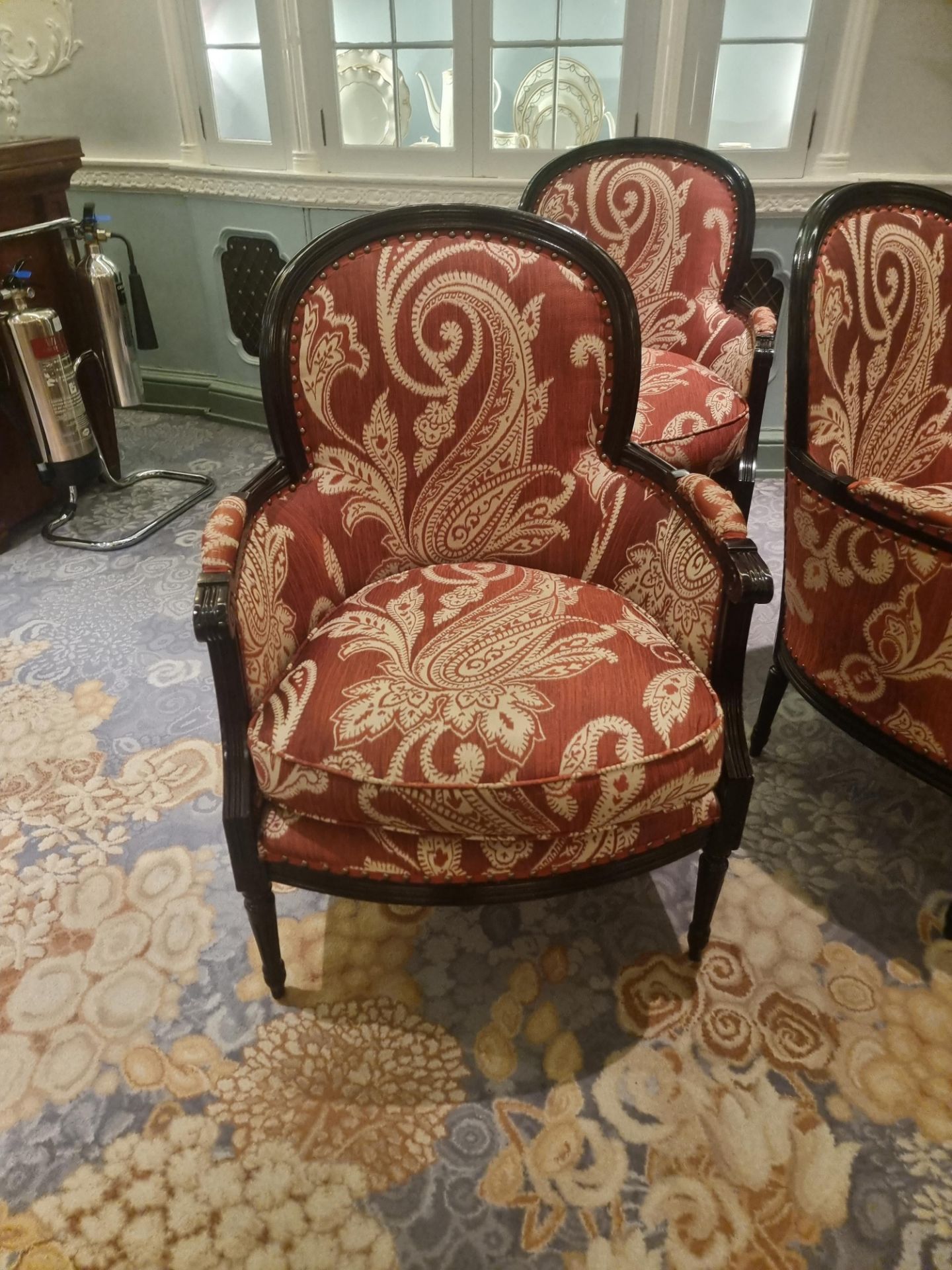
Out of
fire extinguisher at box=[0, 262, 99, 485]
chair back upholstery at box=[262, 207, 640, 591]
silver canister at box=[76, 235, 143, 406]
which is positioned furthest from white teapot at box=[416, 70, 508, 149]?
chair back upholstery at box=[262, 207, 640, 591]

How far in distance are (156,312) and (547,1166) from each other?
3459 mm

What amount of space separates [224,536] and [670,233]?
168cm

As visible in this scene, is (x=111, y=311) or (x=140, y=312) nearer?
(x=111, y=311)

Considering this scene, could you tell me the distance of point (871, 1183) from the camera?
104cm

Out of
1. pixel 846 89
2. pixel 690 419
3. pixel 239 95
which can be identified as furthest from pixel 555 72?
pixel 690 419

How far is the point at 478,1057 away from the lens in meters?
1.18

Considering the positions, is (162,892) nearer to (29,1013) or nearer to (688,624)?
(29,1013)

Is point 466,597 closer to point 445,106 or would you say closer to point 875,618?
point 875,618

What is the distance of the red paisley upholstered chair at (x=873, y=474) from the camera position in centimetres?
123

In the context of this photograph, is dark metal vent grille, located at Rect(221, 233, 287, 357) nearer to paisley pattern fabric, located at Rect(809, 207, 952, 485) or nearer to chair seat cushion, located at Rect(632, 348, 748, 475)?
chair seat cushion, located at Rect(632, 348, 748, 475)

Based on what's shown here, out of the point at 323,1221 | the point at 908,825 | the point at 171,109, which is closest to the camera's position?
the point at 323,1221

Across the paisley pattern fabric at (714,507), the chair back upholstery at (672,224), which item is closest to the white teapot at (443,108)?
the chair back upholstery at (672,224)

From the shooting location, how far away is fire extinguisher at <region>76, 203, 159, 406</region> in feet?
7.90

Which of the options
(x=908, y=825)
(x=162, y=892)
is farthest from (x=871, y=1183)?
(x=162, y=892)
